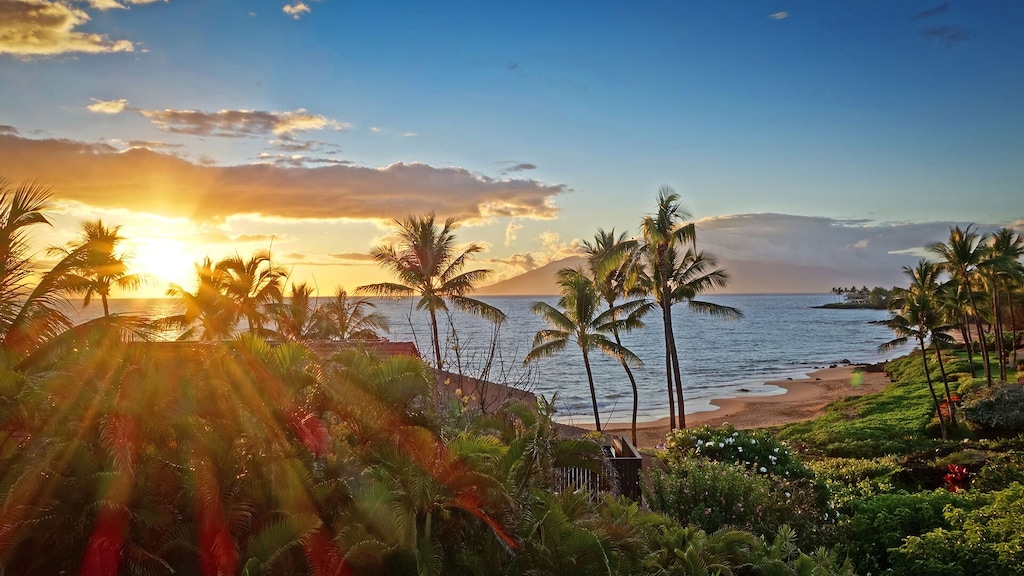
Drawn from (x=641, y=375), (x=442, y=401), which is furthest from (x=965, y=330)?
Result: (x=442, y=401)

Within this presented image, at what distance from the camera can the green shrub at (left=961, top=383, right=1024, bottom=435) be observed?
28.1 meters

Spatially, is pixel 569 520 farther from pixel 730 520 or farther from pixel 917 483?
pixel 917 483

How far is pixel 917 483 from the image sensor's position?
16.2m

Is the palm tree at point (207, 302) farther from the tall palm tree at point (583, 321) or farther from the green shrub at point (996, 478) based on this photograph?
the green shrub at point (996, 478)

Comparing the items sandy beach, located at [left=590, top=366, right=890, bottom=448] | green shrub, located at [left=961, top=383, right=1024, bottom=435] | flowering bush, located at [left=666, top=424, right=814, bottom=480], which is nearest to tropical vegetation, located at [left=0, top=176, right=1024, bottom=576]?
flowering bush, located at [left=666, top=424, right=814, bottom=480]

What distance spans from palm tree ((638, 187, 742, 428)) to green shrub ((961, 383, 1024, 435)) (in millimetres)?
11731

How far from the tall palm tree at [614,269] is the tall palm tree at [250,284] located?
1271cm

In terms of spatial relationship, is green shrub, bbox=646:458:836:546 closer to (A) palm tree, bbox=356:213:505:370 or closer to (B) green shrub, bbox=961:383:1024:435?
(A) palm tree, bbox=356:213:505:370

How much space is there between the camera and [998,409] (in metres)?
28.8

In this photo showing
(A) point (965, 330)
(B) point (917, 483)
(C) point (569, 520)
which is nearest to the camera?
(C) point (569, 520)

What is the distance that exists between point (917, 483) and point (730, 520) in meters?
8.45

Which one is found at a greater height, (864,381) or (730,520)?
(730,520)

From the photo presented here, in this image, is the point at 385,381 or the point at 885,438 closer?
the point at 385,381

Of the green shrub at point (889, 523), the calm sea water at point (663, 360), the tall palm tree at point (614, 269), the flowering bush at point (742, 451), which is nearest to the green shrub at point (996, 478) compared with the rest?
the green shrub at point (889, 523)
